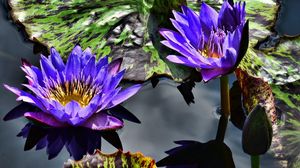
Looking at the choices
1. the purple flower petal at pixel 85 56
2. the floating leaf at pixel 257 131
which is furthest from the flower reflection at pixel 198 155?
the purple flower petal at pixel 85 56

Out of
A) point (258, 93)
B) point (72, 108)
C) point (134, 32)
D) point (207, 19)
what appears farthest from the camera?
point (134, 32)

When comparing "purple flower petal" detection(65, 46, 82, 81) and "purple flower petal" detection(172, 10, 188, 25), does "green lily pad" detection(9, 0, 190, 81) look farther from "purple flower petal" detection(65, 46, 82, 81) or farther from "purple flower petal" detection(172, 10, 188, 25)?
"purple flower petal" detection(65, 46, 82, 81)

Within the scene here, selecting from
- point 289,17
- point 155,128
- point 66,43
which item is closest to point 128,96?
point 155,128

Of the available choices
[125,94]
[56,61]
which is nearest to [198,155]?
[125,94]

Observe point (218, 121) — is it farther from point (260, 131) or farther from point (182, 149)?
point (260, 131)

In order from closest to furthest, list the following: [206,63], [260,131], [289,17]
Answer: [260,131], [206,63], [289,17]

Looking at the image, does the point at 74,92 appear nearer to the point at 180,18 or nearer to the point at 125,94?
the point at 125,94

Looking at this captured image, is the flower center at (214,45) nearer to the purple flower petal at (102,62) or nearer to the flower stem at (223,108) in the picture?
the flower stem at (223,108)
